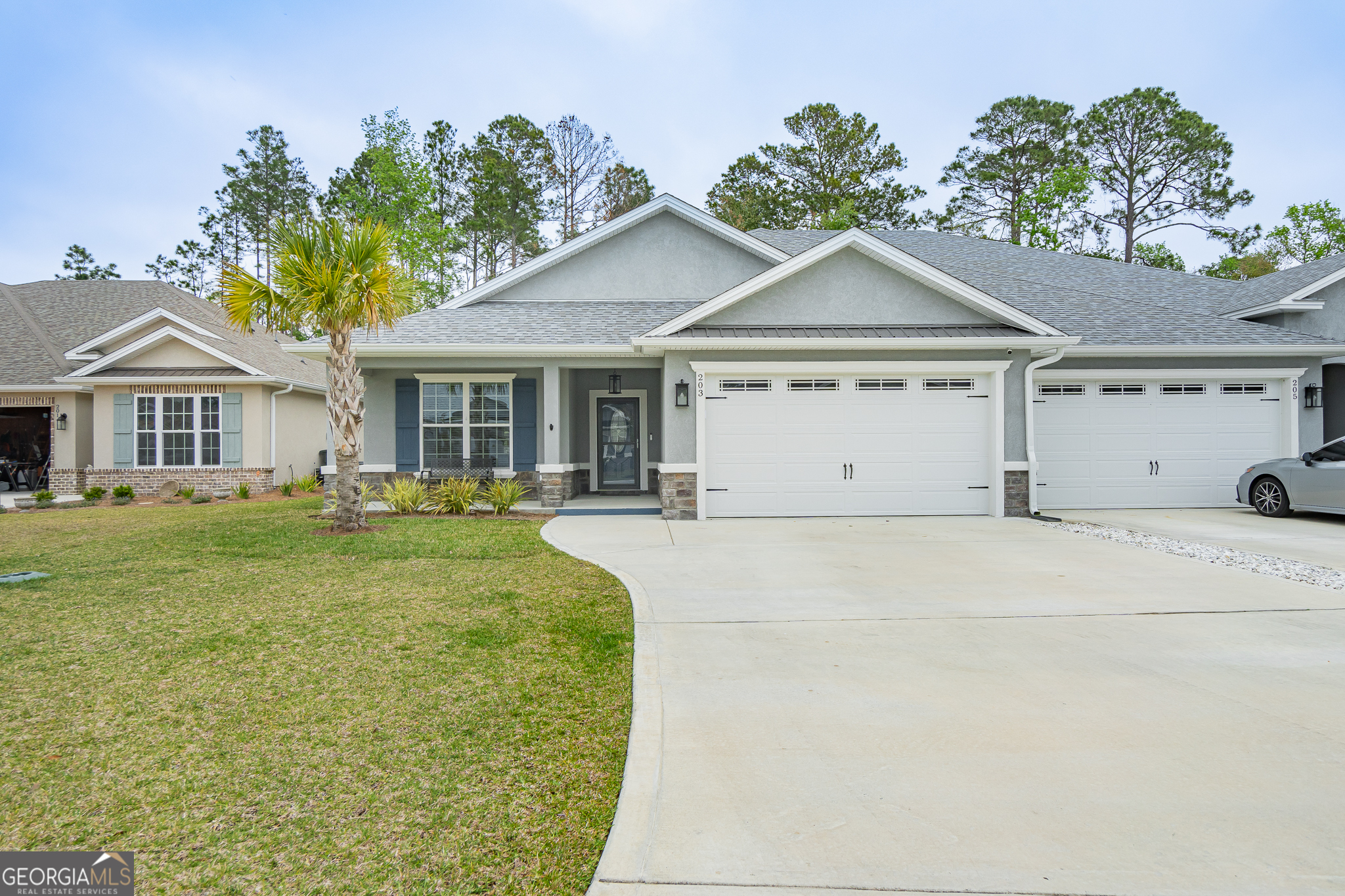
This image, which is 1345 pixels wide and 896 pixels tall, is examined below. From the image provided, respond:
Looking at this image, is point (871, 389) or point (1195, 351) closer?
point (871, 389)

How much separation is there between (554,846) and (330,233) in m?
9.54

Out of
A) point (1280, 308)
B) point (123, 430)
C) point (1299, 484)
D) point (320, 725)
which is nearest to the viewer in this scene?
point (320, 725)

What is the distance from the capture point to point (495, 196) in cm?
2845

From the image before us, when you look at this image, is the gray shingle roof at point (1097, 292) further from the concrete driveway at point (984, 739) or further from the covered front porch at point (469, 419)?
the concrete driveway at point (984, 739)

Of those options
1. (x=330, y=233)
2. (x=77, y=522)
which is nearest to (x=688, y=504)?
(x=330, y=233)

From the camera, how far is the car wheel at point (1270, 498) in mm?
10867

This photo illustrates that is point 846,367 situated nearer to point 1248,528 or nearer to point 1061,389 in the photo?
point 1061,389

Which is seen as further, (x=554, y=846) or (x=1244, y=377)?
(x=1244, y=377)

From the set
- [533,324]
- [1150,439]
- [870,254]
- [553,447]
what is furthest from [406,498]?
[1150,439]

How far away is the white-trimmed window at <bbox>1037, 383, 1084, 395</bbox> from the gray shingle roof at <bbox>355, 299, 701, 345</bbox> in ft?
21.7

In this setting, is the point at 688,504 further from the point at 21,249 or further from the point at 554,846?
the point at 21,249

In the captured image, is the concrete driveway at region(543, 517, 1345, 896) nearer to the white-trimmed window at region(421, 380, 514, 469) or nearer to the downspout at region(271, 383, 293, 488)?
the white-trimmed window at region(421, 380, 514, 469)

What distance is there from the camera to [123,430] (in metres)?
16.2

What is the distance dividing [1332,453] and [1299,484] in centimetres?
61
